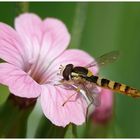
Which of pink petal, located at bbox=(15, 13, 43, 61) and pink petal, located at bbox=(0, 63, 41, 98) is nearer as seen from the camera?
pink petal, located at bbox=(0, 63, 41, 98)

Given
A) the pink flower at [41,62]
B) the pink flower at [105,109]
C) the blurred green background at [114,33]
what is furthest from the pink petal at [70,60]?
the blurred green background at [114,33]

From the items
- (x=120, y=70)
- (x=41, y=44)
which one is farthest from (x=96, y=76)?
(x=120, y=70)

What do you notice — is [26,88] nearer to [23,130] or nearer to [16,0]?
[23,130]

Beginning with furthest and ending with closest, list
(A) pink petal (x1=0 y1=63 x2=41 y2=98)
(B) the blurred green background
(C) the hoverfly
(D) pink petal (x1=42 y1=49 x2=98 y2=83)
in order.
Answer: (B) the blurred green background
(D) pink petal (x1=42 y1=49 x2=98 y2=83)
(C) the hoverfly
(A) pink petal (x1=0 y1=63 x2=41 y2=98)

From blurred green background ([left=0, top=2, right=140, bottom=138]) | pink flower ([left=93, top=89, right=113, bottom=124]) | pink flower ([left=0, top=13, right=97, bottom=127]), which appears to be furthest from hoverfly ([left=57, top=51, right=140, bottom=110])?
blurred green background ([left=0, top=2, right=140, bottom=138])

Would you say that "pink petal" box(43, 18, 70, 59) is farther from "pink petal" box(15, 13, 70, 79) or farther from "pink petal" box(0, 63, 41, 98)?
"pink petal" box(0, 63, 41, 98)

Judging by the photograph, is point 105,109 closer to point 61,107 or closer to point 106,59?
point 106,59
